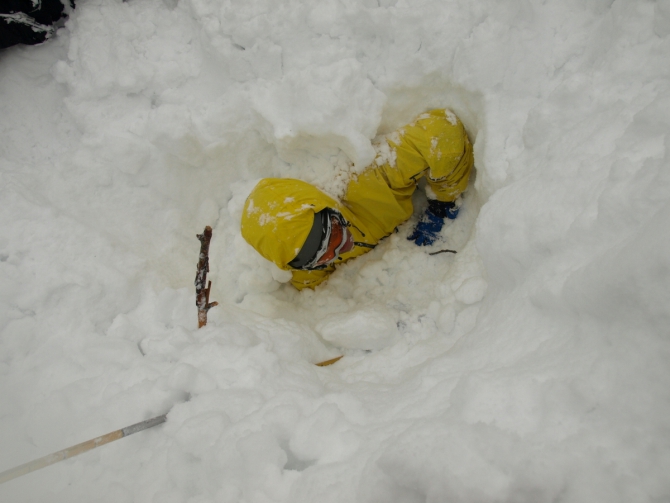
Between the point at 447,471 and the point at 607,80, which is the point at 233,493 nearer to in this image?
the point at 447,471

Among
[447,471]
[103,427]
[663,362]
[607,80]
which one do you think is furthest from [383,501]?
[607,80]

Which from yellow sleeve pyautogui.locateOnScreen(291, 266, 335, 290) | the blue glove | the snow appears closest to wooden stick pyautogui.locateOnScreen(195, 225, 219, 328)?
the snow

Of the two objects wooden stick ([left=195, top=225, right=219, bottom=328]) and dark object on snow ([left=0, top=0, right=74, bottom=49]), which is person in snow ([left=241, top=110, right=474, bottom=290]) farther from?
dark object on snow ([left=0, top=0, right=74, bottom=49])

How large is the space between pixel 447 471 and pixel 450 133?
5.85ft

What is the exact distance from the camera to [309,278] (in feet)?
8.55

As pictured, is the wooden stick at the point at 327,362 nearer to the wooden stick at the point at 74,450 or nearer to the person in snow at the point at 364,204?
the person in snow at the point at 364,204

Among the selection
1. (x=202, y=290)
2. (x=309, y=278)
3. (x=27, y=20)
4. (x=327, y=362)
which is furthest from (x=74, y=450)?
(x=27, y=20)

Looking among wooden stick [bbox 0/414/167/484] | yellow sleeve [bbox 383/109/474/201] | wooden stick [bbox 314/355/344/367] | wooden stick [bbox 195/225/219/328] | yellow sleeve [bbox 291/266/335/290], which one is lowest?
wooden stick [bbox 314/355/344/367]

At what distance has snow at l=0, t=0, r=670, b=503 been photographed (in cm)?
89

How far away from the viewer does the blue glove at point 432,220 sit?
257 cm

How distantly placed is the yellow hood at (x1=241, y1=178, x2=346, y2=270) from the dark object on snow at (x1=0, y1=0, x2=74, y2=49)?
4.79 ft

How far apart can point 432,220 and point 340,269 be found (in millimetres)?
728

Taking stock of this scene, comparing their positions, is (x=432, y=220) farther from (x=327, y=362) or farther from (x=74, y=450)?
(x=74, y=450)

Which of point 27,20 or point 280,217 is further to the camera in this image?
point 27,20
